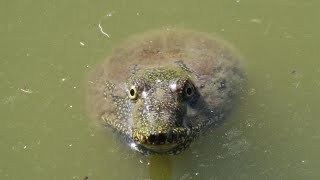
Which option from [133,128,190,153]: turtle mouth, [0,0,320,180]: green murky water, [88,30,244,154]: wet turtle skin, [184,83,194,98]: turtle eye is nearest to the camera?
[133,128,190,153]: turtle mouth

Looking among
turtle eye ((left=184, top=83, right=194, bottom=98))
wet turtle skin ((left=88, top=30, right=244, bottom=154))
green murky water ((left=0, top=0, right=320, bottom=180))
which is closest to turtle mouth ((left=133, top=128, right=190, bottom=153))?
wet turtle skin ((left=88, top=30, right=244, bottom=154))

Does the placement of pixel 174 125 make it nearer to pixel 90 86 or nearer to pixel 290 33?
pixel 90 86

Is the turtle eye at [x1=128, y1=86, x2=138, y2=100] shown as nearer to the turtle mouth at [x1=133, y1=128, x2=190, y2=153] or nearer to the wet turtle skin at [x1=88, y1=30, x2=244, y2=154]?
the wet turtle skin at [x1=88, y1=30, x2=244, y2=154]

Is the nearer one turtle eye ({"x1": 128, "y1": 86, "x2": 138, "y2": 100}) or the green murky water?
turtle eye ({"x1": 128, "y1": 86, "x2": 138, "y2": 100})

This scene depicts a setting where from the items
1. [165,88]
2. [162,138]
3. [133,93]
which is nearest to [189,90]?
[165,88]

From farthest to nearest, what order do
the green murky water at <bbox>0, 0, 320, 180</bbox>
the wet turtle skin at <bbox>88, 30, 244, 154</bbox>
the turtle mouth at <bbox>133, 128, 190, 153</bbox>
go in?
the green murky water at <bbox>0, 0, 320, 180</bbox> < the wet turtle skin at <bbox>88, 30, 244, 154</bbox> < the turtle mouth at <bbox>133, 128, 190, 153</bbox>

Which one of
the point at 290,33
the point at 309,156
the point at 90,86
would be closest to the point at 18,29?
the point at 90,86
